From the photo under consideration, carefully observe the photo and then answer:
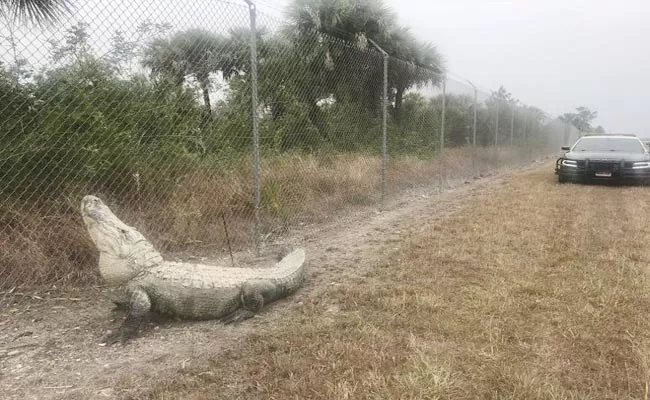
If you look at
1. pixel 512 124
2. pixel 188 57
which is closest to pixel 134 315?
pixel 188 57

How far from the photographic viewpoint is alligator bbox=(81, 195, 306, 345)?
3232mm

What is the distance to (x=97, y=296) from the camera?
389cm

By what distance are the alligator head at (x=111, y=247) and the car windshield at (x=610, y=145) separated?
37.4 feet

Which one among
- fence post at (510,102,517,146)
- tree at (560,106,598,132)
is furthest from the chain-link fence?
tree at (560,106,598,132)

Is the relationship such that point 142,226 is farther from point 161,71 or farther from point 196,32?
point 196,32

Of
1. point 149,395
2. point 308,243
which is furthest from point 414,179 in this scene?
point 149,395

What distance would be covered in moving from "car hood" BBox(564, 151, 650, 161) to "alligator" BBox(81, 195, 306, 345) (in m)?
9.81

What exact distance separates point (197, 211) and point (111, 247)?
1818 millimetres

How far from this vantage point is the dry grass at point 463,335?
2.41 m

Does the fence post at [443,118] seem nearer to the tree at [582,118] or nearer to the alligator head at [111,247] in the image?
the alligator head at [111,247]

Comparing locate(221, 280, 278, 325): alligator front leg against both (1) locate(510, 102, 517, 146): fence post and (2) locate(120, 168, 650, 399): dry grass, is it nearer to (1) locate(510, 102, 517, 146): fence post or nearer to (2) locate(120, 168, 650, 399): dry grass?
(2) locate(120, 168, 650, 399): dry grass

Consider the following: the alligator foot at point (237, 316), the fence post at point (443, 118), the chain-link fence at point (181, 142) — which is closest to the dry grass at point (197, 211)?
the chain-link fence at point (181, 142)

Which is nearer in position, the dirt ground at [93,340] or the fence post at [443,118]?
the dirt ground at [93,340]

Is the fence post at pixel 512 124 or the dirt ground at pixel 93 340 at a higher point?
the fence post at pixel 512 124
